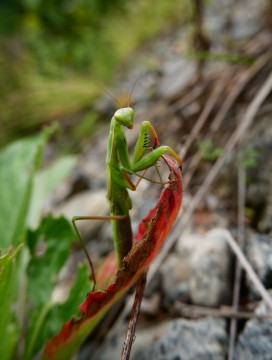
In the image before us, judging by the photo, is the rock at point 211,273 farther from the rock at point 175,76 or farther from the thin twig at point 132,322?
the rock at point 175,76

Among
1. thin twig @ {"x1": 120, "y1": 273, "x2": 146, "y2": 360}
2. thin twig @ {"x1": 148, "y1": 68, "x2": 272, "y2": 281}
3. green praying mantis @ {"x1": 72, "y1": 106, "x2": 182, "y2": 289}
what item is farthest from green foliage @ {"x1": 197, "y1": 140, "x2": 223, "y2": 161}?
thin twig @ {"x1": 120, "y1": 273, "x2": 146, "y2": 360}

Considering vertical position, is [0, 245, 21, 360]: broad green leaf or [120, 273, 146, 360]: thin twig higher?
[0, 245, 21, 360]: broad green leaf

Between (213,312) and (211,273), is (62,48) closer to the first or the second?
(211,273)

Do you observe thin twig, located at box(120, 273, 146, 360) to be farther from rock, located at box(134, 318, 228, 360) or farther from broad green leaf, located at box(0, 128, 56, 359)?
broad green leaf, located at box(0, 128, 56, 359)

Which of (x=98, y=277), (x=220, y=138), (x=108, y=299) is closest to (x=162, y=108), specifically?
(x=220, y=138)

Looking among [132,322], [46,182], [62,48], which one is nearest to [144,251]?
[132,322]

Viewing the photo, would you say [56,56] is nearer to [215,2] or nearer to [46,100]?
[46,100]
